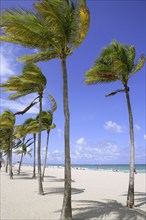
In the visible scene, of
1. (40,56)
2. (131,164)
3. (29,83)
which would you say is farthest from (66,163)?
(29,83)

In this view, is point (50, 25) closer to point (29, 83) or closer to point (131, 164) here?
point (29, 83)

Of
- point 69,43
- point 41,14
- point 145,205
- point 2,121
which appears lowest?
point 145,205

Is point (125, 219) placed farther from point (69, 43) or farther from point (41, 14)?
point (41, 14)

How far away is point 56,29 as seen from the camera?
1071cm

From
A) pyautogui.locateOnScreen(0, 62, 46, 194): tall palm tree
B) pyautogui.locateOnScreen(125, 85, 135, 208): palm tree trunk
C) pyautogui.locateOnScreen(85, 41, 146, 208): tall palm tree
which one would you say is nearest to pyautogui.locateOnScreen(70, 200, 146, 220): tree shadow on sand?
pyautogui.locateOnScreen(125, 85, 135, 208): palm tree trunk

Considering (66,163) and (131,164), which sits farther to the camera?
(131,164)

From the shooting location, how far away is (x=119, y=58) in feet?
47.2

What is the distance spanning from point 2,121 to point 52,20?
24.0m

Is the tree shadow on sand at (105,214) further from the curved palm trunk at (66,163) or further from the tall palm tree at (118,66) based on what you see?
the tall palm tree at (118,66)

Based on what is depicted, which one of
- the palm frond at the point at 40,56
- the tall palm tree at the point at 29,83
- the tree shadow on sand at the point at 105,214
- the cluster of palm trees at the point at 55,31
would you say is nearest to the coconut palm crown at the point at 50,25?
the cluster of palm trees at the point at 55,31

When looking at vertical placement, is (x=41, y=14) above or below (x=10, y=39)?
above

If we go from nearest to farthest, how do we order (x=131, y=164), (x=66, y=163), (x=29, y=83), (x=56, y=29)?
(x=66, y=163) < (x=56, y=29) < (x=131, y=164) < (x=29, y=83)

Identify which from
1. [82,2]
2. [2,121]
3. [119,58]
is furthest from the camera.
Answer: [2,121]

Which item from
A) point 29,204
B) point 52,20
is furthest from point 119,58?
point 29,204
